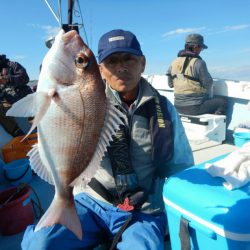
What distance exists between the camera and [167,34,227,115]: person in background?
20.3ft

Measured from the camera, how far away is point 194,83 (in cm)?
625

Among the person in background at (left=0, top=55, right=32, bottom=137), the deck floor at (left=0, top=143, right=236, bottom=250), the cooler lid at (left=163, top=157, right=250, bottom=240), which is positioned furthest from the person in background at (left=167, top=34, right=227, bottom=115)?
the cooler lid at (left=163, top=157, right=250, bottom=240)

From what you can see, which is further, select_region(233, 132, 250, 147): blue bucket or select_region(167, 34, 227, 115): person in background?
select_region(167, 34, 227, 115): person in background

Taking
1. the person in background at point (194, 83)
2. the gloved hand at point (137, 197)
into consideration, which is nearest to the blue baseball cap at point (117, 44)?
the gloved hand at point (137, 197)

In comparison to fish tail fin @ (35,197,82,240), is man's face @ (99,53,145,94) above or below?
above

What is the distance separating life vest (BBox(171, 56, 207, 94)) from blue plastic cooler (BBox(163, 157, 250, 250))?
456 cm

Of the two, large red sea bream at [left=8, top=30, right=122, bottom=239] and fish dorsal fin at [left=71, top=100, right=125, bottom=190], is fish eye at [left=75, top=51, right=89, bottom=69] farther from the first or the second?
fish dorsal fin at [left=71, top=100, right=125, bottom=190]

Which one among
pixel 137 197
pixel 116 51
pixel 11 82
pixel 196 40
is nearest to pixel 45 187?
pixel 137 197

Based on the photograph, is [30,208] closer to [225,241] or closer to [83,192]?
[83,192]

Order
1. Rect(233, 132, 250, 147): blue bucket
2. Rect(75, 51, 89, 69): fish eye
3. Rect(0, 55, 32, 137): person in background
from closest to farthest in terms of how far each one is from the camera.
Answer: Rect(75, 51, 89, 69): fish eye < Rect(233, 132, 250, 147): blue bucket < Rect(0, 55, 32, 137): person in background

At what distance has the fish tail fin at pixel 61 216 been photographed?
4.69 feet

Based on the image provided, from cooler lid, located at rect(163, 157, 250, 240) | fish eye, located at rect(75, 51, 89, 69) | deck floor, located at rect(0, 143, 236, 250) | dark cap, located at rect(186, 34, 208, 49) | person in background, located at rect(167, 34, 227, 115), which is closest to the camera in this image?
fish eye, located at rect(75, 51, 89, 69)

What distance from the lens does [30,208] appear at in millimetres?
2990

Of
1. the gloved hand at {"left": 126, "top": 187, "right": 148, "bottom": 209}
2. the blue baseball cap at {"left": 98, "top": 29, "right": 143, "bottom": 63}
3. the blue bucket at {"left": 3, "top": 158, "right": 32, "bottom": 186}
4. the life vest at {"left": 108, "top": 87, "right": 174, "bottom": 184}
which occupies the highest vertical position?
the blue baseball cap at {"left": 98, "top": 29, "right": 143, "bottom": 63}
